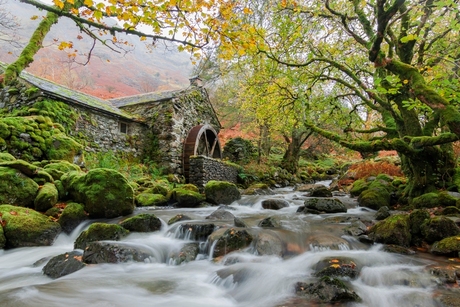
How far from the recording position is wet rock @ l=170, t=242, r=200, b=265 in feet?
15.4

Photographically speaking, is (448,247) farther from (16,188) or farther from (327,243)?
(16,188)

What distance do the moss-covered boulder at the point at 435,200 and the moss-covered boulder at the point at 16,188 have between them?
9.26 m

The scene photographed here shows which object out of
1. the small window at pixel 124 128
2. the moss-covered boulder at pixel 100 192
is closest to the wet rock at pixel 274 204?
the moss-covered boulder at pixel 100 192

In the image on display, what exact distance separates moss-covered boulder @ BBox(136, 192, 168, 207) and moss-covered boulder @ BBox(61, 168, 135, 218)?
126cm

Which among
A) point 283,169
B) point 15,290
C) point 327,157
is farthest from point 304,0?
point 327,157

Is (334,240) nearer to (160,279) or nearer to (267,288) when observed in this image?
(267,288)

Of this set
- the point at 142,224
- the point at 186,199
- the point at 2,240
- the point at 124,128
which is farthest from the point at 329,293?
the point at 124,128

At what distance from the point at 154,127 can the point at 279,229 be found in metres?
10.0

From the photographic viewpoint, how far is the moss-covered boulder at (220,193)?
9867 millimetres

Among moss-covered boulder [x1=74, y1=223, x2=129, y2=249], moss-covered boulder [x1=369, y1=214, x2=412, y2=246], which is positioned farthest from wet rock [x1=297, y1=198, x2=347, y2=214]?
moss-covered boulder [x1=74, y1=223, x2=129, y2=249]

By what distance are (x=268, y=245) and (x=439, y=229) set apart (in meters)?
2.78

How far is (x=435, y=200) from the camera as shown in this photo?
6684mm

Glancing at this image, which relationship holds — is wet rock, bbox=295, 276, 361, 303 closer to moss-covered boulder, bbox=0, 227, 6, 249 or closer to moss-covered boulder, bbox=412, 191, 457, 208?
moss-covered boulder, bbox=412, 191, 457, 208

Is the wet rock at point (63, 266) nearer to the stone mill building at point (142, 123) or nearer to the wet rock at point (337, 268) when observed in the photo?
the wet rock at point (337, 268)
